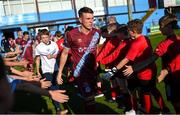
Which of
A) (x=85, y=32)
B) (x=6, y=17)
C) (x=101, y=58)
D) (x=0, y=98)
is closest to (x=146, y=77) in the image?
(x=85, y=32)

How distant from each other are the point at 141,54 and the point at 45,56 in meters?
2.85

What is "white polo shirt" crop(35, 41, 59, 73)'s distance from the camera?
8.58 metres

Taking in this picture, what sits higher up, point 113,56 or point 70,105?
point 113,56

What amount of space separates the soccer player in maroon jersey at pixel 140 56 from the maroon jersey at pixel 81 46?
38 cm

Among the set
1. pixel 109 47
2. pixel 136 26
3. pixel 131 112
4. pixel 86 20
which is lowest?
pixel 131 112

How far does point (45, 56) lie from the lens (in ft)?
28.6

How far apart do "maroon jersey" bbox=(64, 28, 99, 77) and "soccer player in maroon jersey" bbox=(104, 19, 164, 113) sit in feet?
1.25

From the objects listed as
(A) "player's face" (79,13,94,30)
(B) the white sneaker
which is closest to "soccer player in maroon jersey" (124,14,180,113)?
(A) "player's face" (79,13,94,30)

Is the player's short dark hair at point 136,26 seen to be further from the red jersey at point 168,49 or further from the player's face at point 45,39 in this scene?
the player's face at point 45,39

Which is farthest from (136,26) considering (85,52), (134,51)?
(85,52)

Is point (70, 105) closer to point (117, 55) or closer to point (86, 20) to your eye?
point (117, 55)

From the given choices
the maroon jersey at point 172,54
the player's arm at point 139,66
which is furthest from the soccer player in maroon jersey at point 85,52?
the maroon jersey at point 172,54

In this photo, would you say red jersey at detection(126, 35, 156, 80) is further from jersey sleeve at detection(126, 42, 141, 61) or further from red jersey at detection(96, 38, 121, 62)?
red jersey at detection(96, 38, 121, 62)

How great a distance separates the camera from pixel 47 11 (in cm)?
5600
